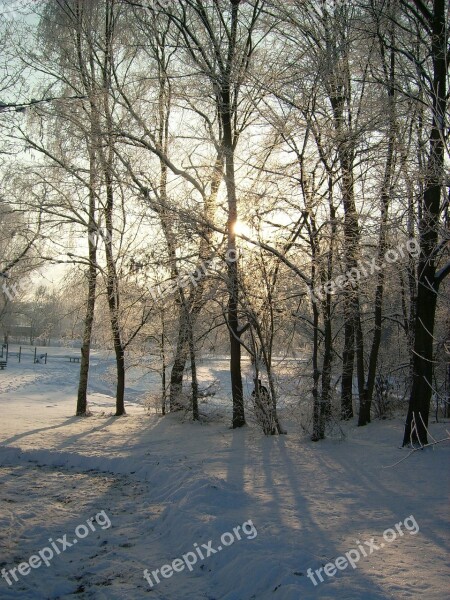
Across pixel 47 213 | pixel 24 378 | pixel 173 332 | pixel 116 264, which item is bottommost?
pixel 24 378

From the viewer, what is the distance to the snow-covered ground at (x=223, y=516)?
4402 mm

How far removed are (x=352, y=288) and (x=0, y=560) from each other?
8593 mm

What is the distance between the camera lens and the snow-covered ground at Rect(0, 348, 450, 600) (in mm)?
4402

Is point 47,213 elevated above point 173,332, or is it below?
above

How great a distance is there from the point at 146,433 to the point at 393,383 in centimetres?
860

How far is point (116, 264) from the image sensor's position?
15.8 m

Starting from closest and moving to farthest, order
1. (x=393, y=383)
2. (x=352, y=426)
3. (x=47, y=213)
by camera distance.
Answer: (x=352, y=426) < (x=47, y=213) < (x=393, y=383)

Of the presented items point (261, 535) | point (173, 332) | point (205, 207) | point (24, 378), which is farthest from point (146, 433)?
point (24, 378)

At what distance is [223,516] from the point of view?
5766mm

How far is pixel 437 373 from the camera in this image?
15141mm

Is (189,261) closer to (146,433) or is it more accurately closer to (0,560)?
(146,433)

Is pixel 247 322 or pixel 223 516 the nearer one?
pixel 223 516

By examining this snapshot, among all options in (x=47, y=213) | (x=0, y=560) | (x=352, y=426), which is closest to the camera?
(x=0, y=560)

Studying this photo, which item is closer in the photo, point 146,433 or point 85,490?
point 85,490
